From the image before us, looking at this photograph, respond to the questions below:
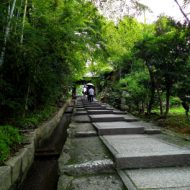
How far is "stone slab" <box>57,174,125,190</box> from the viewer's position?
273cm

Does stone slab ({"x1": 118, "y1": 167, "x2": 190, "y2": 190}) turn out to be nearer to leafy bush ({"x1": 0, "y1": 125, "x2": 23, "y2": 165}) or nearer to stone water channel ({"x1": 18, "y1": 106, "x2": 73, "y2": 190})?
stone water channel ({"x1": 18, "y1": 106, "x2": 73, "y2": 190})

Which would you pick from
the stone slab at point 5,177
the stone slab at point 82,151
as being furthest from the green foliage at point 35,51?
the stone slab at point 5,177

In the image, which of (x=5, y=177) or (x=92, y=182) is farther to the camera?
(x=92, y=182)

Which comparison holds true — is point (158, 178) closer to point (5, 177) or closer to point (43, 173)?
point (5, 177)

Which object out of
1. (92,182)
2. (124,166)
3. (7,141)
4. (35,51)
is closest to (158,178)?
(124,166)

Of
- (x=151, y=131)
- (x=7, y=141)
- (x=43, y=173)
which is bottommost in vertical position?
(x=43, y=173)

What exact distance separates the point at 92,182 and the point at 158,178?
0.89 m

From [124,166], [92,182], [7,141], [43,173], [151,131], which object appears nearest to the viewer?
[92,182]

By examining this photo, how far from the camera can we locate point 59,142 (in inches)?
285

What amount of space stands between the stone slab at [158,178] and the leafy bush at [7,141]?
1.70 metres

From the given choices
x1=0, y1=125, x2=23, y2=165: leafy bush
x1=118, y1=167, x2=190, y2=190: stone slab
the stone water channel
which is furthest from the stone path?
x1=0, y1=125, x2=23, y2=165: leafy bush

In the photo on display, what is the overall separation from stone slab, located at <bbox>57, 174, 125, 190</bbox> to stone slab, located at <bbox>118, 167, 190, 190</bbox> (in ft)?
0.39

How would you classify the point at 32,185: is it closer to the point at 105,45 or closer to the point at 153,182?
the point at 153,182

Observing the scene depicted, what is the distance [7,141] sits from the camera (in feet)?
12.1
